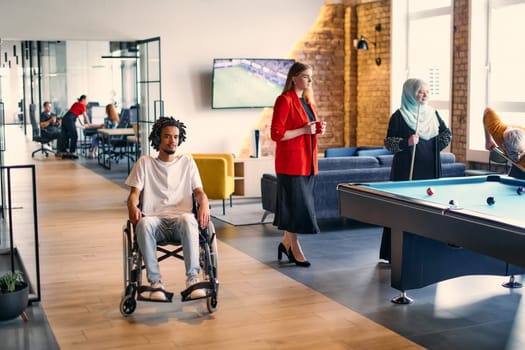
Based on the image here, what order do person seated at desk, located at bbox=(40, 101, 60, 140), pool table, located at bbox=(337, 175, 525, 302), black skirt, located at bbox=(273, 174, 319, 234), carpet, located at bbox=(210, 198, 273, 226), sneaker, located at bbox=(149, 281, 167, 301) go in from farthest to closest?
1. person seated at desk, located at bbox=(40, 101, 60, 140)
2. carpet, located at bbox=(210, 198, 273, 226)
3. black skirt, located at bbox=(273, 174, 319, 234)
4. sneaker, located at bbox=(149, 281, 167, 301)
5. pool table, located at bbox=(337, 175, 525, 302)

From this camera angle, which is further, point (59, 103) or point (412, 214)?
point (59, 103)

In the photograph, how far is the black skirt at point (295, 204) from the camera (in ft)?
19.6

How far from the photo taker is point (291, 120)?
5.93m

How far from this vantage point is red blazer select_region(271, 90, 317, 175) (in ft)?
19.4

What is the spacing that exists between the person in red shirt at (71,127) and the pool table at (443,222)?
37.6ft

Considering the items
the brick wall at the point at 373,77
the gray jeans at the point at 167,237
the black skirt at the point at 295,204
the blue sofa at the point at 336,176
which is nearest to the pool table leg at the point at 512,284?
the black skirt at the point at 295,204

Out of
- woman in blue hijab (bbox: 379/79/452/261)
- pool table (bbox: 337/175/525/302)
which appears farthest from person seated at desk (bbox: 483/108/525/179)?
woman in blue hijab (bbox: 379/79/452/261)

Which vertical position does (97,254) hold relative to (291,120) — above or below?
below

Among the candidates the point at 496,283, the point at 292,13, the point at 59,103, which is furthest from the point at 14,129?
the point at 496,283

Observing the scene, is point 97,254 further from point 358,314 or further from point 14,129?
point 14,129

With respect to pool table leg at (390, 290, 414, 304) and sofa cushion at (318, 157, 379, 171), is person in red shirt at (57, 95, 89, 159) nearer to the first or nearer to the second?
sofa cushion at (318, 157, 379, 171)

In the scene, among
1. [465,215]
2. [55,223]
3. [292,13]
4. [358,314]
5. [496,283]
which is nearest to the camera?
[465,215]

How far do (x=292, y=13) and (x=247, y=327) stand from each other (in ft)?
25.6

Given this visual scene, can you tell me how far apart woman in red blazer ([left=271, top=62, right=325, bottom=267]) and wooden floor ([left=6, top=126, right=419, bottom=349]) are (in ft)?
1.53
